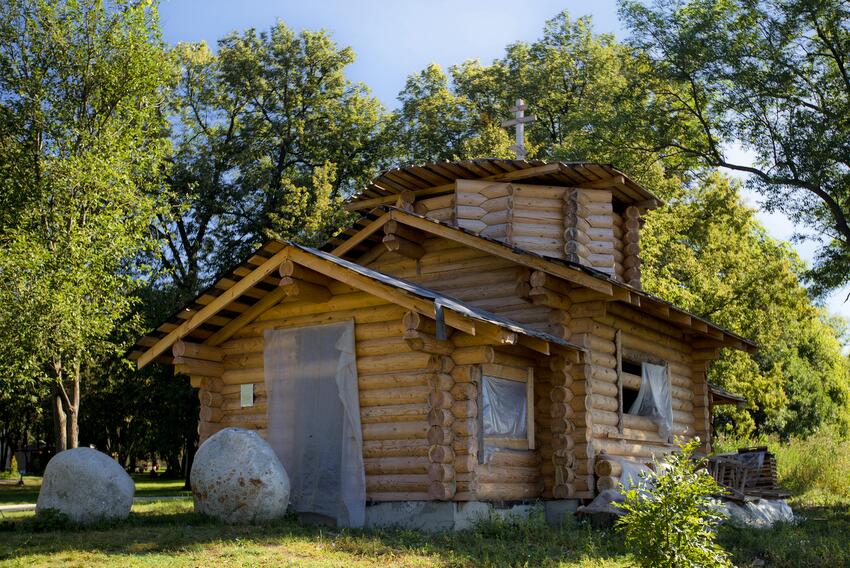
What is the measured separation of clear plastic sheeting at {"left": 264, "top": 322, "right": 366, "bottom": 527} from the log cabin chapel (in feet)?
0.09

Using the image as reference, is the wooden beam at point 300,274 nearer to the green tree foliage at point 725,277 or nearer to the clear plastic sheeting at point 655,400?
the clear plastic sheeting at point 655,400

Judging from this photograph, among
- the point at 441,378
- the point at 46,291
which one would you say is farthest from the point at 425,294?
the point at 46,291

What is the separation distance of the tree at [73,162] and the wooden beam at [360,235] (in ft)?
25.3

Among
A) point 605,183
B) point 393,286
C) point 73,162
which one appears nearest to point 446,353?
point 393,286

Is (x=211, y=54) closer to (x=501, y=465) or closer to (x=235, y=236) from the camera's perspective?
(x=235, y=236)

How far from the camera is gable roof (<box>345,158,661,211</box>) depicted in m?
18.7

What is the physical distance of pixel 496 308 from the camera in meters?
17.2

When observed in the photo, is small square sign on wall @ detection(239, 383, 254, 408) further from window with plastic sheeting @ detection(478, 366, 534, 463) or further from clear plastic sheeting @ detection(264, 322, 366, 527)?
window with plastic sheeting @ detection(478, 366, 534, 463)

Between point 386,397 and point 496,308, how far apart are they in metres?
3.26

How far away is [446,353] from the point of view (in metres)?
14.1

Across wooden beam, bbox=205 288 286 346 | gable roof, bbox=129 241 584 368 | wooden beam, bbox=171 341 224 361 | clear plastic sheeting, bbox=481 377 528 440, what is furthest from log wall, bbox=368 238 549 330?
wooden beam, bbox=171 341 224 361

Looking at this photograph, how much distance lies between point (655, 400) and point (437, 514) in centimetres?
681

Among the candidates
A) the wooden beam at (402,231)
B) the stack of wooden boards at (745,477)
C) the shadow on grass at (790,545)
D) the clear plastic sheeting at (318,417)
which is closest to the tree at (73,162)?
the clear plastic sheeting at (318,417)

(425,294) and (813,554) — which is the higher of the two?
(425,294)
